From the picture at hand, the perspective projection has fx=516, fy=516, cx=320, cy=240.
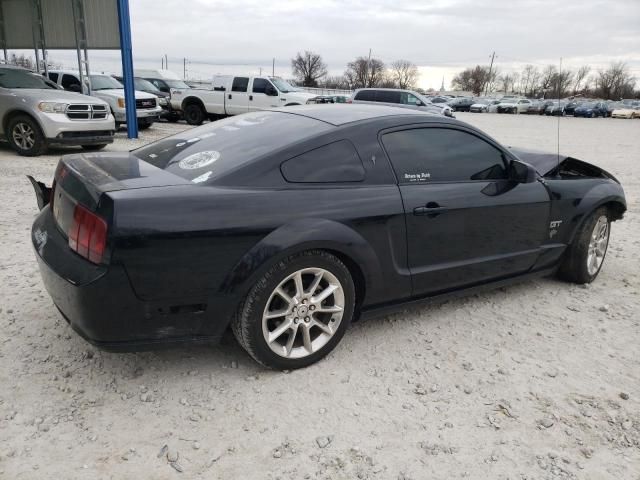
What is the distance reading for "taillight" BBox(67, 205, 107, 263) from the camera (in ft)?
7.66

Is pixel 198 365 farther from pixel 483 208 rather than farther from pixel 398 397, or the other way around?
pixel 483 208

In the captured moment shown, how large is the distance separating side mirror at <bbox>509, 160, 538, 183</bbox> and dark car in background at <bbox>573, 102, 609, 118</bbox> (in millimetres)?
49681

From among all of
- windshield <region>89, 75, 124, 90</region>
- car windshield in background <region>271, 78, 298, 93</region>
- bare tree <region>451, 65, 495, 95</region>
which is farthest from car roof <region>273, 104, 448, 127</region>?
bare tree <region>451, 65, 495, 95</region>

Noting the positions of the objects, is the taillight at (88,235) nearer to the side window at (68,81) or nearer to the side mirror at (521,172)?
the side mirror at (521,172)

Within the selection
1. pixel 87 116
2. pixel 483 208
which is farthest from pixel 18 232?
pixel 87 116

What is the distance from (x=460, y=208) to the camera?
3318mm

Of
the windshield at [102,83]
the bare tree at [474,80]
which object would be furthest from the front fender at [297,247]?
the bare tree at [474,80]

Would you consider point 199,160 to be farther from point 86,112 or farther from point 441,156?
point 86,112

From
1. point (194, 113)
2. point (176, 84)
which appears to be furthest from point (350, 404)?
point (176, 84)

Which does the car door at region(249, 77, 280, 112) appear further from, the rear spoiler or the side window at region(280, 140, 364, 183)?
the side window at region(280, 140, 364, 183)

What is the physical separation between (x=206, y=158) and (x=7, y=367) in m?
1.57

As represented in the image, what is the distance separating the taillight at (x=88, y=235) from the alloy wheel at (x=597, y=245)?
12.4 ft

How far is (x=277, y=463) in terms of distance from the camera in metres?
2.24

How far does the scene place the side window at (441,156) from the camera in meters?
3.19
